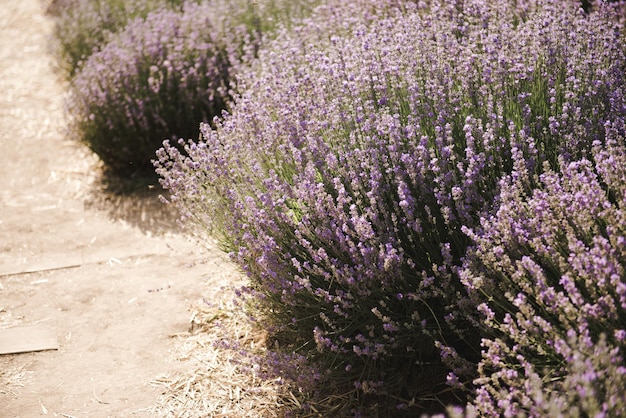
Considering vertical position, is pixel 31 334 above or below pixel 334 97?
below

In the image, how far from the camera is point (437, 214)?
2.55m

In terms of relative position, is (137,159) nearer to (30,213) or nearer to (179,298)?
(30,213)

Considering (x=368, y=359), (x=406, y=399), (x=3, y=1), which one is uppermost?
(x=368, y=359)

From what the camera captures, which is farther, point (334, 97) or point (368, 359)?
point (334, 97)

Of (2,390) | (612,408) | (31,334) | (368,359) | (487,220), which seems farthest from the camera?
(31,334)

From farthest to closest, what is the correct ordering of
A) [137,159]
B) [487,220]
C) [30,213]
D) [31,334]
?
1. [137,159]
2. [30,213]
3. [31,334]
4. [487,220]

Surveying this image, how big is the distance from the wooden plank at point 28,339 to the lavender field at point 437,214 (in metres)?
0.93

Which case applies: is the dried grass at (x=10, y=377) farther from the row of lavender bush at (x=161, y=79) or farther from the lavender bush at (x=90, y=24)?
the lavender bush at (x=90, y=24)

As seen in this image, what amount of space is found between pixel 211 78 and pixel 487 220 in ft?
9.58

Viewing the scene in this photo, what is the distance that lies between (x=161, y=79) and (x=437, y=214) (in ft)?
9.32

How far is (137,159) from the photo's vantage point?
502 centimetres

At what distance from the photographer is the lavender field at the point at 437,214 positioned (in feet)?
6.60

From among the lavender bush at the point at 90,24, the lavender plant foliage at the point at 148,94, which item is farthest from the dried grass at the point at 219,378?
the lavender bush at the point at 90,24

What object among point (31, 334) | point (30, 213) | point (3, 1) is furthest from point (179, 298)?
point (3, 1)
